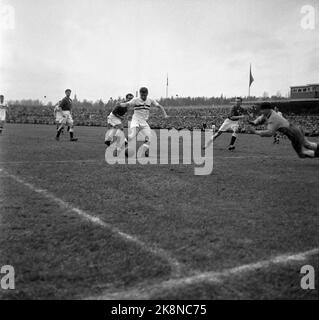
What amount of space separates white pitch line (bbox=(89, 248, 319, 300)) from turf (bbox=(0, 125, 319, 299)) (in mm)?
64

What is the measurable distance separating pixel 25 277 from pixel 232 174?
629cm

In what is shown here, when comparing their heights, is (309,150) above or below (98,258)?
above

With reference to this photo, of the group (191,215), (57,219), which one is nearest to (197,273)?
(191,215)

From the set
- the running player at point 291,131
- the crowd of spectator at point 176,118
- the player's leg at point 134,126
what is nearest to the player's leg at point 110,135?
the player's leg at point 134,126

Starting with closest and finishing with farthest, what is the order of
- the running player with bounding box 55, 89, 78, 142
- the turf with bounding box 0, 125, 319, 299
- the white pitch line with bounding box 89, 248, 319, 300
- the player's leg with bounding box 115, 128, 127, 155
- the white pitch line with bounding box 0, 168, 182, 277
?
the white pitch line with bounding box 89, 248, 319, 300, the turf with bounding box 0, 125, 319, 299, the white pitch line with bounding box 0, 168, 182, 277, the player's leg with bounding box 115, 128, 127, 155, the running player with bounding box 55, 89, 78, 142

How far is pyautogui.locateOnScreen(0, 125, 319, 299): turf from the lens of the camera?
10.3ft

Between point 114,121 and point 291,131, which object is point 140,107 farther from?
point 291,131

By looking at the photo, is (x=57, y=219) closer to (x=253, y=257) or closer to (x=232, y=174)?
(x=253, y=257)

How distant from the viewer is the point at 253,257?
12.1ft

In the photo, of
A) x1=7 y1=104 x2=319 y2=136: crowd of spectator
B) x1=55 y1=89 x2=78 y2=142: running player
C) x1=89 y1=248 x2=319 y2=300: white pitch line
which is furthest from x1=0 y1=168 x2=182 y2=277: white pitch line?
x1=7 y1=104 x2=319 y2=136: crowd of spectator

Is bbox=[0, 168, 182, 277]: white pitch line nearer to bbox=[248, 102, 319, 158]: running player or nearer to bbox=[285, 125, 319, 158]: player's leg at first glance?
bbox=[248, 102, 319, 158]: running player

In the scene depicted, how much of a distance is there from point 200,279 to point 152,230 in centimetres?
134
